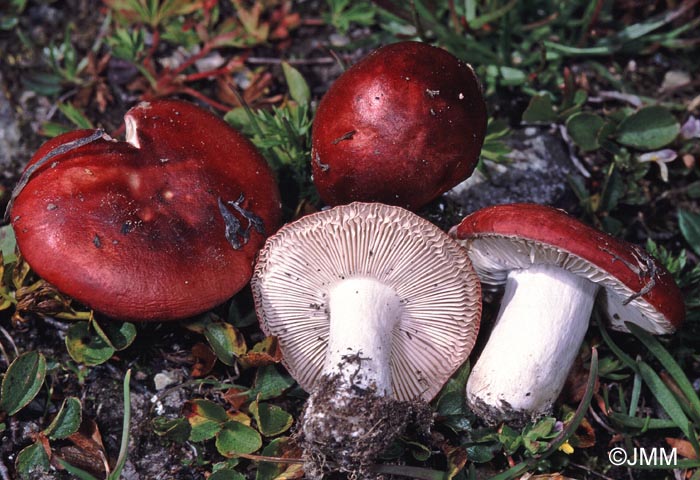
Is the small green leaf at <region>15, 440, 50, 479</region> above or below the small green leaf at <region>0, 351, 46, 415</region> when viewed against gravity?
below

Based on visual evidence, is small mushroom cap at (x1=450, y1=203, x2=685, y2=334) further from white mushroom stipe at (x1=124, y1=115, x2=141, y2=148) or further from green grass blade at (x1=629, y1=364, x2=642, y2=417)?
white mushroom stipe at (x1=124, y1=115, x2=141, y2=148)

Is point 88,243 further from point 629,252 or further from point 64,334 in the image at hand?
point 629,252

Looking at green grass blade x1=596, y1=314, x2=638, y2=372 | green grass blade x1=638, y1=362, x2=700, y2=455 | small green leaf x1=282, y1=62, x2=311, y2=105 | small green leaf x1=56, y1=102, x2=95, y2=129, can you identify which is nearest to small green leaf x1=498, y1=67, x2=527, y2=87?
small green leaf x1=282, y1=62, x2=311, y2=105

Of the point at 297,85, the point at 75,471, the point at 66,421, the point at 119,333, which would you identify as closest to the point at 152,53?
the point at 297,85

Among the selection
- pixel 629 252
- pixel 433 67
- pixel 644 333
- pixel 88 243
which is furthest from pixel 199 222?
pixel 644 333

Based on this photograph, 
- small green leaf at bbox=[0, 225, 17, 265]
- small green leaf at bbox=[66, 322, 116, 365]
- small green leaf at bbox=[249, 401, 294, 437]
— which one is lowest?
small green leaf at bbox=[249, 401, 294, 437]

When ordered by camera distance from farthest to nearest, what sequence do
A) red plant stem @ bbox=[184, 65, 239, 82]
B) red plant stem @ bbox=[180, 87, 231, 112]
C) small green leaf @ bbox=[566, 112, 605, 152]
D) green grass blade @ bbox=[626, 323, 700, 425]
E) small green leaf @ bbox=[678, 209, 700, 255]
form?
red plant stem @ bbox=[184, 65, 239, 82] → red plant stem @ bbox=[180, 87, 231, 112] → small green leaf @ bbox=[566, 112, 605, 152] → small green leaf @ bbox=[678, 209, 700, 255] → green grass blade @ bbox=[626, 323, 700, 425]

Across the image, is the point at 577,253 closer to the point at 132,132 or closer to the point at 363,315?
the point at 363,315
